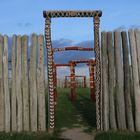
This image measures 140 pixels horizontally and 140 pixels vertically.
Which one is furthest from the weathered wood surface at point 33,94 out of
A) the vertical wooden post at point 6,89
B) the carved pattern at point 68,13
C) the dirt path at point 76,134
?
the carved pattern at point 68,13

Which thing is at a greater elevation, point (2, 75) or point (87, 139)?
point (2, 75)

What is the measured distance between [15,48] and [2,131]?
202cm

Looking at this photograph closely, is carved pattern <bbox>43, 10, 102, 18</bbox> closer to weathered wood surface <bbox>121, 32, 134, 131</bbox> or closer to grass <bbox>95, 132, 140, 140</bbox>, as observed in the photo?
weathered wood surface <bbox>121, 32, 134, 131</bbox>

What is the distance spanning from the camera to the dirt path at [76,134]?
1115 centimetres

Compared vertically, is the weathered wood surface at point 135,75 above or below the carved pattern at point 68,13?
below

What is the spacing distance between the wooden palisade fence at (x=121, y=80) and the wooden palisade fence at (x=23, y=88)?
5.01 ft

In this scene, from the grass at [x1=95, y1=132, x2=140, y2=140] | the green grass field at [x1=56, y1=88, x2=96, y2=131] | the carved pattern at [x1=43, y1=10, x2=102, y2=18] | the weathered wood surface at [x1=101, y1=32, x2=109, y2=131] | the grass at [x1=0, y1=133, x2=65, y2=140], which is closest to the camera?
the grass at [x1=95, y1=132, x2=140, y2=140]

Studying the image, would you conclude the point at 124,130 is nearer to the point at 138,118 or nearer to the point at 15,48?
the point at 138,118

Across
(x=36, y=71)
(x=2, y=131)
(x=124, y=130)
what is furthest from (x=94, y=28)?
(x=2, y=131)

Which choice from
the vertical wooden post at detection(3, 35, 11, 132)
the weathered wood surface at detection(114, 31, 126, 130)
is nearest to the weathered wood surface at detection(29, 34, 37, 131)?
the vertical wooden post at detection(3, 35, 11, 132)

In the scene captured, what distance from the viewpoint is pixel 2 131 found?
39.0 ft

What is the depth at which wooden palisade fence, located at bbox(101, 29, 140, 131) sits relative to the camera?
37.7 feet

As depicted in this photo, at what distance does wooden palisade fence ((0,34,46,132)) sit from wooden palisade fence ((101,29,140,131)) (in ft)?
5.01

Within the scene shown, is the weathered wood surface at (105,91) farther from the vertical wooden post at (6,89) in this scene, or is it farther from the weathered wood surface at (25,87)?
the vertical wooden post at (6,89)
